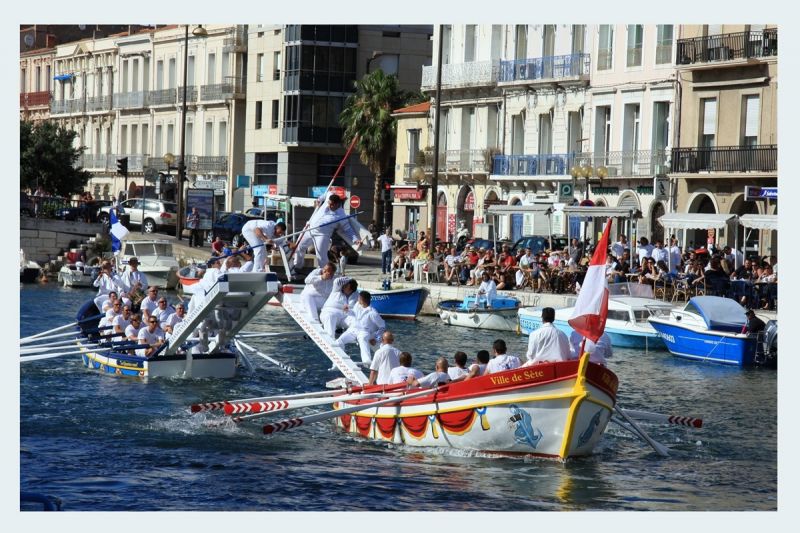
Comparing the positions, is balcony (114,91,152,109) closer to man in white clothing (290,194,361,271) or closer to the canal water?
the canal water

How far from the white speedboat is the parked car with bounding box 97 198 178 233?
4.99 m

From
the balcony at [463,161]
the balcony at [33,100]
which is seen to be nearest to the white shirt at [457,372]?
the balcony at [463,161]

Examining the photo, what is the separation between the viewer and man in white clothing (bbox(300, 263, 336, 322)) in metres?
25.8

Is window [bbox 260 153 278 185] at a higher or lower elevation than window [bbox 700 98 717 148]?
lower

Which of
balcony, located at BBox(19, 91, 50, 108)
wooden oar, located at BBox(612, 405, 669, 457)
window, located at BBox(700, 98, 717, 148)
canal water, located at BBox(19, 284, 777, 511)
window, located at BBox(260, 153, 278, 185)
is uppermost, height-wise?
balcony, located at BBox(19, 91, 50, 108)

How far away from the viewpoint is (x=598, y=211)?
42.3 metres

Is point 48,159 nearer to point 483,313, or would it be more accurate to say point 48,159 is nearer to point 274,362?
point 483,313

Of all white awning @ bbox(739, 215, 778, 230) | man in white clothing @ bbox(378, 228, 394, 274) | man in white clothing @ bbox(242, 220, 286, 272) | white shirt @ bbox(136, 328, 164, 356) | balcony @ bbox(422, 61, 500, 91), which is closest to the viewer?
man in white clothing @ bbox(242, 220, 286, 272)

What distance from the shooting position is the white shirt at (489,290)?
4078cm

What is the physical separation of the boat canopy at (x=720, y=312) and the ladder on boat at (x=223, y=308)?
38.2ft

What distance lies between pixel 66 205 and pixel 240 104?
14.3 meters

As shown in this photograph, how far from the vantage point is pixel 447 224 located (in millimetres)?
57188

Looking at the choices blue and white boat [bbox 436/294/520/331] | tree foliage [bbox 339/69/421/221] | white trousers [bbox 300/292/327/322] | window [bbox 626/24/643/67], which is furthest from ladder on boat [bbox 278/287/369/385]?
tree foliage [bbox 339/69/421/221]

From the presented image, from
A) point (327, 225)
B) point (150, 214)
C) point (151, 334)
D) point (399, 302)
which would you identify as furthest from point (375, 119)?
point (327, 225)
